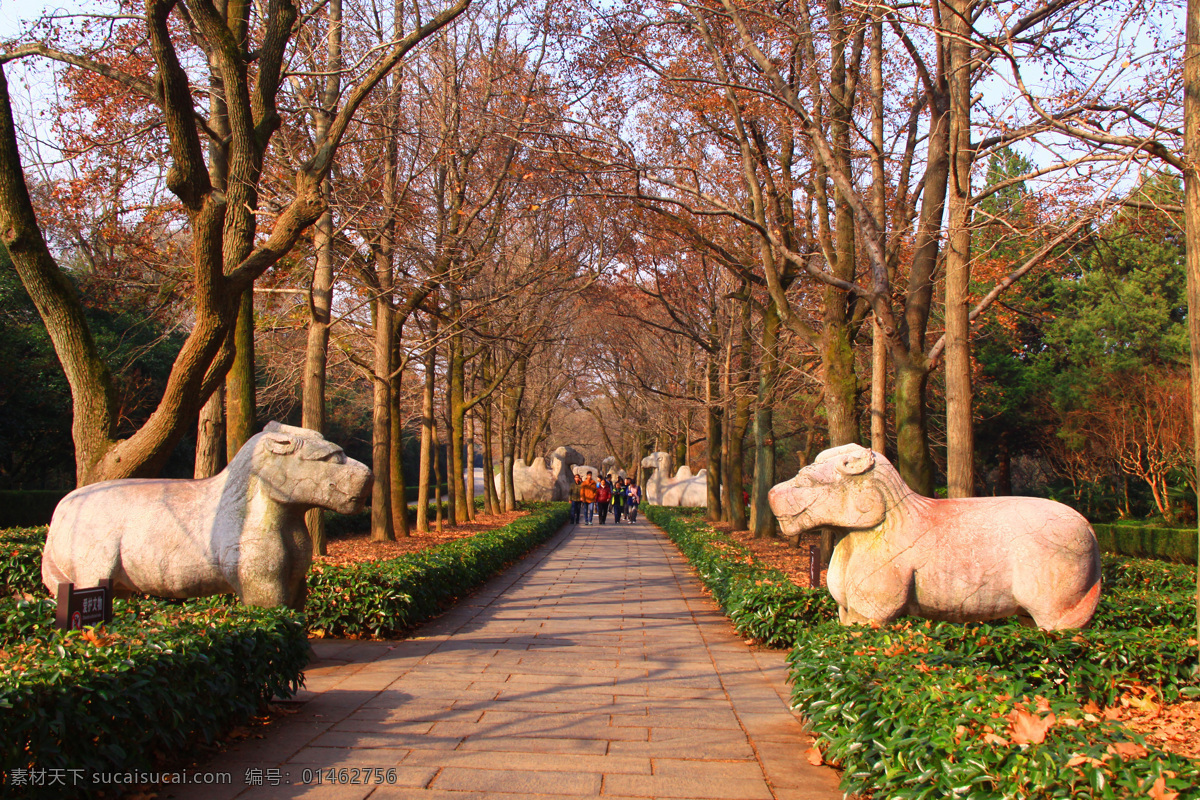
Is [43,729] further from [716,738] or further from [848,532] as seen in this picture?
[848,532]

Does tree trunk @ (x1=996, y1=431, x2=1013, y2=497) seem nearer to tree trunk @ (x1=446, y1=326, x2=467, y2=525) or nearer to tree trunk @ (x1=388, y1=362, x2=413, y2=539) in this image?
tree trunk @ (x1=446, y1=326, x2=467, y2=525)

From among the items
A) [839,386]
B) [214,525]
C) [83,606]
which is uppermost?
[839,386]

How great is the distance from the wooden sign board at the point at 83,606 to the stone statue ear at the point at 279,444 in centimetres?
149

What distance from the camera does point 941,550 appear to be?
5984 millimetres

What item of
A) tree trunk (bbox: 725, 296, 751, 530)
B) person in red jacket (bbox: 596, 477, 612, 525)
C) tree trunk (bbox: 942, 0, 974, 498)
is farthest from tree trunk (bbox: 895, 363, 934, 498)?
person in red jacket (bbox: 596, 477, 612, 525)

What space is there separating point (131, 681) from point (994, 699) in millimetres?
4060

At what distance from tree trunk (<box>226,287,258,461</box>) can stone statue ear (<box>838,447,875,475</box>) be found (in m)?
7.82

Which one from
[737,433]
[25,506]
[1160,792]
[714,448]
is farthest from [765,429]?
[25,506]

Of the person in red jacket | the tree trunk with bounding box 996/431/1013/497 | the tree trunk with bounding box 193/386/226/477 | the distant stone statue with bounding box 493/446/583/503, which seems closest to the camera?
the tree trunk with bounding box 193/386/226/477

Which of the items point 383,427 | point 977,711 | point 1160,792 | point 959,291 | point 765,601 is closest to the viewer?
point 1160,792

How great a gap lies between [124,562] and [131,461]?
5.76ft

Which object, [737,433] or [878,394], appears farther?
[737,433]

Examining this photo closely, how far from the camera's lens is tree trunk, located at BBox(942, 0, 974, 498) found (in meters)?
8.70

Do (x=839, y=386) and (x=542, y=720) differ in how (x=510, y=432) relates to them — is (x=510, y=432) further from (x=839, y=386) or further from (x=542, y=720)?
(x=542, y=720)
